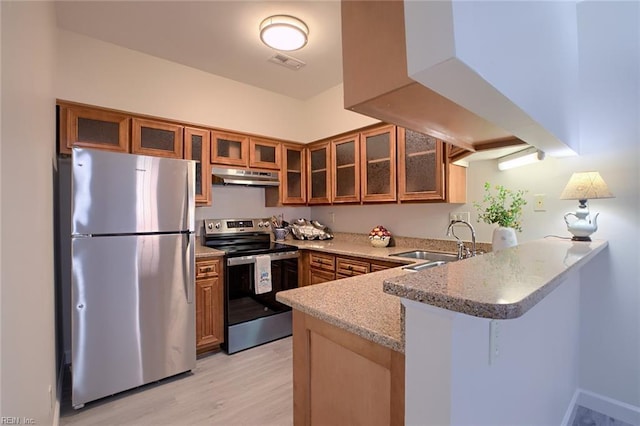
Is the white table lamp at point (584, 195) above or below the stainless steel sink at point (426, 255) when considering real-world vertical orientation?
above

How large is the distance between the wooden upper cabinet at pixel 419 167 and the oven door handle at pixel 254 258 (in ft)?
4.07

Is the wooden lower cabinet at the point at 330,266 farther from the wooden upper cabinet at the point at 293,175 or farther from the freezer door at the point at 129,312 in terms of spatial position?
the freezer door at the point at 129,312

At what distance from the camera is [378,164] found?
2932 mm

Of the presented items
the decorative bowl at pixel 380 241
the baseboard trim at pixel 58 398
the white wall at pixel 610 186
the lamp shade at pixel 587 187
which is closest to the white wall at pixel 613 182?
the white wall at pixel 610 186

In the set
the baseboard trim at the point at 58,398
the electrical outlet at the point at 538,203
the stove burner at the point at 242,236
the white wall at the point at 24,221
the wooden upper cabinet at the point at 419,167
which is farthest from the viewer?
the stove burner at the point at 242,236

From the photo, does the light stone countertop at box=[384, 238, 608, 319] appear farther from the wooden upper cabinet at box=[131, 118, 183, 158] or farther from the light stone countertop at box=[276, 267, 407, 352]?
the wooden upper cabinet at box=[131, 118, 183, 158]

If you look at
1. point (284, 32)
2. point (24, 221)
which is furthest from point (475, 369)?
point (284, 32)

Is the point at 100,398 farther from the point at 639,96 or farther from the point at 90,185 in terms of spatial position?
the point at 639,96

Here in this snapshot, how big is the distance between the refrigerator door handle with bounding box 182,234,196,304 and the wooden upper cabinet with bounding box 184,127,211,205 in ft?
2.32

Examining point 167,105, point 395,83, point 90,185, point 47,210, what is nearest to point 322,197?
point 167,105

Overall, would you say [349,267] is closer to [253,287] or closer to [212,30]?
[253,287]

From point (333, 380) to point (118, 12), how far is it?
273 cm

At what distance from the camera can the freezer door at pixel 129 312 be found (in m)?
1.88

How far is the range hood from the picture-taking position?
2.97 metres
